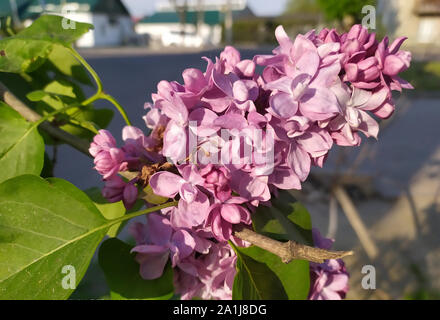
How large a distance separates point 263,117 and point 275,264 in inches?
4.6

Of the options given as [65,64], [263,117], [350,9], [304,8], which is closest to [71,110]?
[65,64]

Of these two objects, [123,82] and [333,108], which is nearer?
[333,108]

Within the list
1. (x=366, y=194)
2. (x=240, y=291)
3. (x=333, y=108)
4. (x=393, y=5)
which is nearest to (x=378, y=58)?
(x=333, y=108)

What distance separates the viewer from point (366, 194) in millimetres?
2451

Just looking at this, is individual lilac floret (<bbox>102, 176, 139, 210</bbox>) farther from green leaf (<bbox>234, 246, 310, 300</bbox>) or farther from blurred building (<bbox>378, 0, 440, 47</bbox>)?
blurred building (<bbox>378, 0, 440, 47</bbox>)

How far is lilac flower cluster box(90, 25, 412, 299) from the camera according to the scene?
23 centimetres

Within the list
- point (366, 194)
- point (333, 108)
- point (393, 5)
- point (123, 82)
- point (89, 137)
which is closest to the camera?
point (333, 108)

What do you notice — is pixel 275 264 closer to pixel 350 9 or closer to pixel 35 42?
pixel 35 42

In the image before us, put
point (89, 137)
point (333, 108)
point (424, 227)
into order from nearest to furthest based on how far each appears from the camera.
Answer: point (333, 108) < point (89, 137) < point (424, 227)

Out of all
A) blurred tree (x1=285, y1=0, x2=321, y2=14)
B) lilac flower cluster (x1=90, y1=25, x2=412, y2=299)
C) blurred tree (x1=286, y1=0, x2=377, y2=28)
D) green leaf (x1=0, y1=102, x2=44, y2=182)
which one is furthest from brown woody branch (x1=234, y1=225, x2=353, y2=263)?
blurred tree (x1=285, y1=0, x2=321, y2=14)

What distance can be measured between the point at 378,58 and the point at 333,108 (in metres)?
0.04

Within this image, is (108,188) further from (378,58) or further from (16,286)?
(378,58)

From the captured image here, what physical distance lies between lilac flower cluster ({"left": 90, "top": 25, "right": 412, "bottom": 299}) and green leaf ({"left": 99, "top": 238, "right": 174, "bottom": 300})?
0.07 meters
